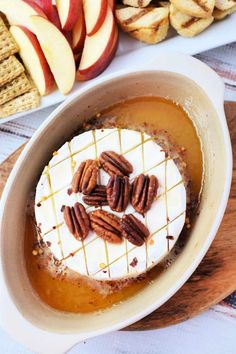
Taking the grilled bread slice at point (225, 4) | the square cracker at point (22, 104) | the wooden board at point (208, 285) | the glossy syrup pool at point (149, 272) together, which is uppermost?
the grilled bread slice at point (225, 4)

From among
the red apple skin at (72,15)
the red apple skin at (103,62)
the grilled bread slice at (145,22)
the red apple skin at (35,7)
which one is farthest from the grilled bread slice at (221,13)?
the red apple skin at (35,7)

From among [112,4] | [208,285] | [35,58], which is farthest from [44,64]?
[208,285]

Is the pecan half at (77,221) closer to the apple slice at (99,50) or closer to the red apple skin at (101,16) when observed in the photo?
the apple slice at (99,50)

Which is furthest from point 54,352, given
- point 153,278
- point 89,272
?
point 153,278

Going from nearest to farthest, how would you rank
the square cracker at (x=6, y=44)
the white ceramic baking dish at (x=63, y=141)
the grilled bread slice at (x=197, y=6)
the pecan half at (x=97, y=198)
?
the white ceramic baking dish at (x=63, y=141) < the pecan half at (x=97, y=198) < the grilled bread slice at (x=197, y=6) < the square cracker at (x=6, y=44)

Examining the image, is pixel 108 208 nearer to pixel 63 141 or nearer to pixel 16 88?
pixel 63 141

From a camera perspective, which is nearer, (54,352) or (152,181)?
(54,352)

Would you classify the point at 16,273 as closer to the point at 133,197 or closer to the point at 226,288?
the point at 133,197
